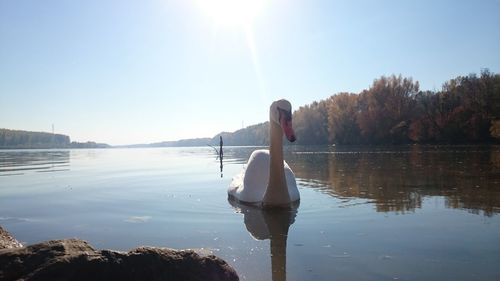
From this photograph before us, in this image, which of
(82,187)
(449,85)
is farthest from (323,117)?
(82,187)

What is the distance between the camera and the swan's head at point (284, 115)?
770cm

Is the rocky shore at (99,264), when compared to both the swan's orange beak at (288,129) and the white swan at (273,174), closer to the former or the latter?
the swan's orange beak at (288,129)

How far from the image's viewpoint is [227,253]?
17.7 feet

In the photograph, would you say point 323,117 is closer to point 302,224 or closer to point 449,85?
point 449,85

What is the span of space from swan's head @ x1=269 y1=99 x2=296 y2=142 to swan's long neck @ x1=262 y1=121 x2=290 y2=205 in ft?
1.20

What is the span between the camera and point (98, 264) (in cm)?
317

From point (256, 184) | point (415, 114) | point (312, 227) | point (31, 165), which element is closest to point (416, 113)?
point (415, 114)

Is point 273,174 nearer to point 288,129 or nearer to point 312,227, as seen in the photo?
point 288,129

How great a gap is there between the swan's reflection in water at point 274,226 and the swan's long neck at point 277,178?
210 mm

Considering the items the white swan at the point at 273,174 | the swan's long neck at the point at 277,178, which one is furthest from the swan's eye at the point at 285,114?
the swan's long neck at the point at 277,178

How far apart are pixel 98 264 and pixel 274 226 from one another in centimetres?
422

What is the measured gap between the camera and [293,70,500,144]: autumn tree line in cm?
5984

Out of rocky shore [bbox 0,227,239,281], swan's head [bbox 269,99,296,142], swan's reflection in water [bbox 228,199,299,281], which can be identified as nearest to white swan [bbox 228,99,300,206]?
swan's head [bbox 269,99,296,142]

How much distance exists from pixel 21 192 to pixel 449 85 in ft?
238
